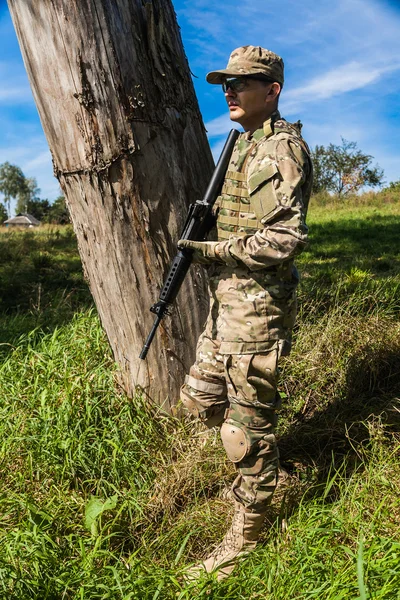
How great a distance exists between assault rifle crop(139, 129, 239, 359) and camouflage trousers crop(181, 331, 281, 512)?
378mm

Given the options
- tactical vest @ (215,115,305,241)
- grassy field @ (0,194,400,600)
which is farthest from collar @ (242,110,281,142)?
grassy field @ (0,194,400,600)

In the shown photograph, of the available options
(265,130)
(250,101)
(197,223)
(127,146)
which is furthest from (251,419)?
(127,146)

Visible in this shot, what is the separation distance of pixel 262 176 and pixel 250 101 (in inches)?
16.3

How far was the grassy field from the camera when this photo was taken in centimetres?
258

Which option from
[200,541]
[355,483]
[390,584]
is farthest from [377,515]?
[200,541]

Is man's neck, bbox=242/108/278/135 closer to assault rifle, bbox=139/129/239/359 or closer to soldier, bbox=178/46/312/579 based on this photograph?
soldier, bbox=178/46/312/579

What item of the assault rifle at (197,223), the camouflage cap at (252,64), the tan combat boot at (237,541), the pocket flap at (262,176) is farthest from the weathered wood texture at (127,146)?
the tan combat boot at (237,541)

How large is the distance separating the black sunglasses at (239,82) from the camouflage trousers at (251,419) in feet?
3.88

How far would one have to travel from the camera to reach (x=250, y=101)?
2.69 meters

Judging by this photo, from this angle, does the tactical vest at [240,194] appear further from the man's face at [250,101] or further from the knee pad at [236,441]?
the knee pad at [236,441]

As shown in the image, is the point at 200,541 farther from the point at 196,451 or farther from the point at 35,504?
the point at 35,504

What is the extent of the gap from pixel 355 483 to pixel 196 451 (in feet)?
2.97

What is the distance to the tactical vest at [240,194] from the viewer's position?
2695 millimetres

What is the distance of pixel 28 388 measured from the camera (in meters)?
4.00
